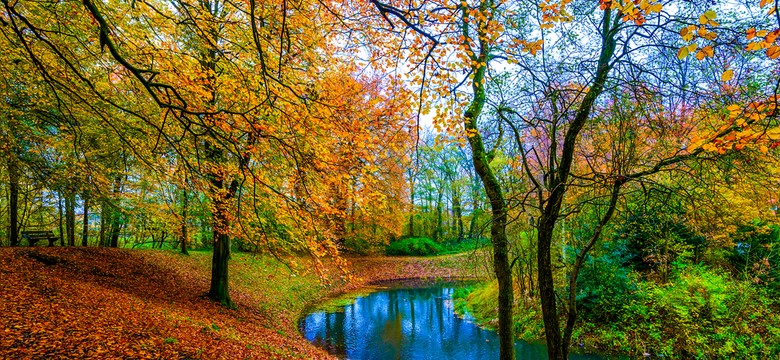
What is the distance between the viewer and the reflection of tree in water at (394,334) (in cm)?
921

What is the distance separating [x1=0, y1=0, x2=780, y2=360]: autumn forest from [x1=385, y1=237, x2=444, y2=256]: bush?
9970 mm

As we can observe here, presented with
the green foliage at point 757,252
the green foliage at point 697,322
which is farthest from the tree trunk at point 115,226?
the green foliage at point 757,252

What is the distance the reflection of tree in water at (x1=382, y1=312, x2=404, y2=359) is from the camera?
9.21 m

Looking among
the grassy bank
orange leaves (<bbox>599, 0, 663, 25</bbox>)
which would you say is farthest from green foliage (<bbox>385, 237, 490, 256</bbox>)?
orange leaves (<bbox>599, 0, 663, 25</bbox>)

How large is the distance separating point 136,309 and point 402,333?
6.70 metres

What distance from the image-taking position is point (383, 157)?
23.7 ft

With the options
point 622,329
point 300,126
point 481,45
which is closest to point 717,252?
point 622,329

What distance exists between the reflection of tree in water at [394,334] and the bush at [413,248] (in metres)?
11.9

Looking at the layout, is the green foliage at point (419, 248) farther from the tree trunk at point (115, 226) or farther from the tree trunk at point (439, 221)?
the tree trunk at point (115, 226)

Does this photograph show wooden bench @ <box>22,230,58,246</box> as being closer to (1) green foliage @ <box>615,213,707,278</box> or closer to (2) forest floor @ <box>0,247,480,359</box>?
(2) forest floor @ <box>0,247,480,359</box>

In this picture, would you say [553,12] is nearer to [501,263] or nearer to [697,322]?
[501,263]

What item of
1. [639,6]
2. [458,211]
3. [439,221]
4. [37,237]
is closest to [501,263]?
[639,6]

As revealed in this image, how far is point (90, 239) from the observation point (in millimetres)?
14977

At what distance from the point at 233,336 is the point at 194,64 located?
4.65m
